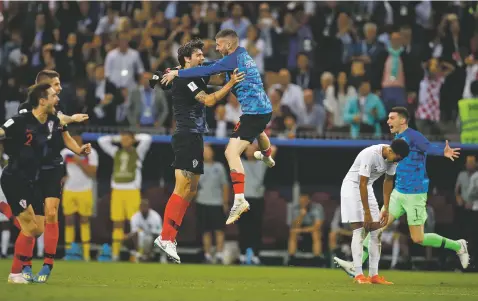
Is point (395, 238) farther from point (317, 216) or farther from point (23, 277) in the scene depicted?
point (23, 277)

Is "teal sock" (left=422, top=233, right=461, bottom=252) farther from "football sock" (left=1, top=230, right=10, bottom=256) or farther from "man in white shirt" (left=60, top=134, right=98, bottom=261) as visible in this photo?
"football sock" (left=1, top=230, right=10, bottom=256)

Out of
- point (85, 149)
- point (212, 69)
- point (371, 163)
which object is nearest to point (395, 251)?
point (371, 163)

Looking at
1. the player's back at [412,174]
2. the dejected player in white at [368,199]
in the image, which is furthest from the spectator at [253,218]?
the dejected player in white at [368,199]

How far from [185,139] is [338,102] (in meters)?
7.97

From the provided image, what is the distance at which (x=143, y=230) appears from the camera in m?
20.6

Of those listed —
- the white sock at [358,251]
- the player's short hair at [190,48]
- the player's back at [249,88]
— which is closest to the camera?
the player's back at [249,88]

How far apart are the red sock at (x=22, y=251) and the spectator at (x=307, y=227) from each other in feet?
29.6

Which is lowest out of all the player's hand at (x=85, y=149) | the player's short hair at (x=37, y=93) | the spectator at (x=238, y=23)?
the player's hand at (x=85, y=149)

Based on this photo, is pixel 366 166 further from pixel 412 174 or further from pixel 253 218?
pixel 253 218

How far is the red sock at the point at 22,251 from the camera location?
12398 millimetres

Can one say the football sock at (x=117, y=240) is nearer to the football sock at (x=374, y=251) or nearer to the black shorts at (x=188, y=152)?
the black shorts at (x=188, y=152)

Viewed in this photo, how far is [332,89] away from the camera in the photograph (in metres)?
21.6

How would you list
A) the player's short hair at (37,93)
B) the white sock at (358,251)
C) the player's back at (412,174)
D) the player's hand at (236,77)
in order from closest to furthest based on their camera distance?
the player's short hair at (37,93) < the player's hand at (236,77) < the white sock at (358,251) < the player's back at (412,174)

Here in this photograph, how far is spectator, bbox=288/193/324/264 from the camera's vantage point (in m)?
20.7
